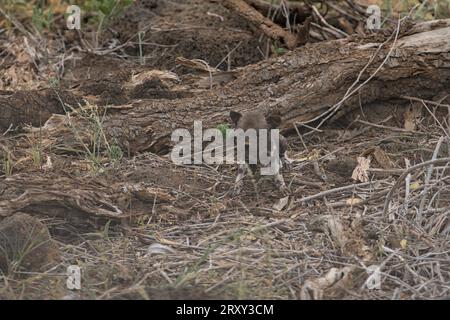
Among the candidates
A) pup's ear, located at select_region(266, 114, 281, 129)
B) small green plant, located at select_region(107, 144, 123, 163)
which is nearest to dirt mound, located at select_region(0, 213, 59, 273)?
small green plant, located at select_region(107, 144, 123, 163)

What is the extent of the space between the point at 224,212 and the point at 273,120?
2.25ft

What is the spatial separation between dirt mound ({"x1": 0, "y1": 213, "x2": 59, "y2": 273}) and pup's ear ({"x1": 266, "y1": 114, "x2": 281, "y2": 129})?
1562 millimetres

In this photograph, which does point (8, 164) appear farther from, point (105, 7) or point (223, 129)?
point (105, 7)

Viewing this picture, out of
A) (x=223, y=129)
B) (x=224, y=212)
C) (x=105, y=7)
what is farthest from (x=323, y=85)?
(x=105, y=7)

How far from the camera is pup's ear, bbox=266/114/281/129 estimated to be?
4844 mm

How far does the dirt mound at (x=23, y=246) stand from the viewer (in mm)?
3850

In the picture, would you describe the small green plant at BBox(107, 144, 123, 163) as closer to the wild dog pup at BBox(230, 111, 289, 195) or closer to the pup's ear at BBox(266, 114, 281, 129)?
the wild dog pup at BBox(230, 111, 289, 195)

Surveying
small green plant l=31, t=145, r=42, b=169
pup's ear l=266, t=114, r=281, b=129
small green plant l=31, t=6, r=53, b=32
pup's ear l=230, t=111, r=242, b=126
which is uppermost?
pup's ear l=230, t=111, r=242, b=126

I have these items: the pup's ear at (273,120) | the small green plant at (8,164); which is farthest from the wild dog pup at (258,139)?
the small green plant at (8,164)

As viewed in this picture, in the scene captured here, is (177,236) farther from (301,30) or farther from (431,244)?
(301,30)

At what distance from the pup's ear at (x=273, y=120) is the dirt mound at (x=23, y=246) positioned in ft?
5.13

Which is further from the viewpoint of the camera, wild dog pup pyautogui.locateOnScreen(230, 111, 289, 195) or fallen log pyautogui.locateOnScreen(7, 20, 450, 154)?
fallen log pyautogui.locateOnScreen(7, 20, 450, 154)

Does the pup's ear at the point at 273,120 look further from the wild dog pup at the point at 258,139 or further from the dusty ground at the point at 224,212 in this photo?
the dusty ground at the point at 224,212

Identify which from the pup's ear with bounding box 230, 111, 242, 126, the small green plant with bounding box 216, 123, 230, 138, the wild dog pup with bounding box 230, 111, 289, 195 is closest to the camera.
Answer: the wild dog pup with bounding box 230, 111, 289, 195
